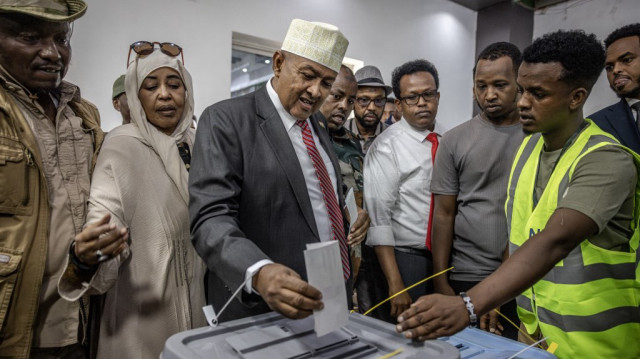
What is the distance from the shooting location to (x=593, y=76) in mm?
1244

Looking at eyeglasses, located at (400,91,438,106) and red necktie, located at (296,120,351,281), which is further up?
eyeglasses, located at (400,91,438,106)

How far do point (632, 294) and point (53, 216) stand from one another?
1541 millimetres

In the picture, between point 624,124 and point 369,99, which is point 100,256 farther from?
point 624,124

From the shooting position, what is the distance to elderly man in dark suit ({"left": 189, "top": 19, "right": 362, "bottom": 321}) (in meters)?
0.92

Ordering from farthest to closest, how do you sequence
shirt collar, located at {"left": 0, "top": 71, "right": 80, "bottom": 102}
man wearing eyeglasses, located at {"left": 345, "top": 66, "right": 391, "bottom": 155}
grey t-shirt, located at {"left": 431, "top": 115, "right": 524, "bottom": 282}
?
man wearing eyeglasses, located at {"left": 345, "top": 66, "right": 391, "bottom": 155}
grey t-shirt, located at {"left": 431, "top": 115, "right": 524, "bottom": 282}
shirt collar, located at {"left": 0, "top": 71, "right": 80, "bottom": 102}

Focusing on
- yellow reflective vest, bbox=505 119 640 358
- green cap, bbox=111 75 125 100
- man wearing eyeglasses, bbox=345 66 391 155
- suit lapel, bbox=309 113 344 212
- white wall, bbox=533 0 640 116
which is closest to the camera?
yellow reflective vest, bbox=505 119 640 358

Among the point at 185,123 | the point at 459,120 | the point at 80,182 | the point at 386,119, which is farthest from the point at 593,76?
the point at 459,120

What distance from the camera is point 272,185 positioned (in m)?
1.16

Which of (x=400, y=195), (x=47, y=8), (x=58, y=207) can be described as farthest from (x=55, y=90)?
(x=400, y=195)

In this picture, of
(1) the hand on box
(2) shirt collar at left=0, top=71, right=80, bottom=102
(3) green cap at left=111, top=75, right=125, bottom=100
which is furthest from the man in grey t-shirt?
(3) green cap at left=111, top=75, right=125, bottom=100

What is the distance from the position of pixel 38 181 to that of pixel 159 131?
49 centimetres

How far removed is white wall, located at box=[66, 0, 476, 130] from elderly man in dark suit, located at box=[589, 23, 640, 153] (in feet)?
8.81

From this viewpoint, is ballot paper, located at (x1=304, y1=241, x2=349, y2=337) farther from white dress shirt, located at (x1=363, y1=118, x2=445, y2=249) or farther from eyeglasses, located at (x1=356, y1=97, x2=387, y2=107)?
eyeglasses, located at (x1=356, y1=97, x2=387, y2=107)

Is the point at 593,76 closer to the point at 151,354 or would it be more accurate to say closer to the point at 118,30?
the point at 151,354
